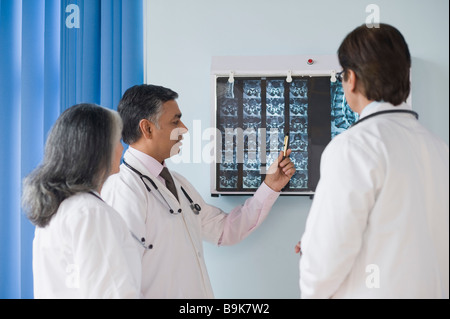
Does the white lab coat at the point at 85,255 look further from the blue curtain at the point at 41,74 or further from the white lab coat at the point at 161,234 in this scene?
the blue curtain at the point at 41,74

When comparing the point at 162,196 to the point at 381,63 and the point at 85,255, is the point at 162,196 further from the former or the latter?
the point at 381,63

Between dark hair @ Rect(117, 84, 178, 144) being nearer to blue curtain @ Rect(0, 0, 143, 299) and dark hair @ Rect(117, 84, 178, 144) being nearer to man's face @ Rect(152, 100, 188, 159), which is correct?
man's face @ Rect(152, 100, 188, 159)

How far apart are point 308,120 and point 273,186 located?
325 mm

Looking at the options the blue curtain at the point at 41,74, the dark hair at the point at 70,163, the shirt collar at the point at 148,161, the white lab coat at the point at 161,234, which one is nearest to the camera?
the dark hair at the point at 70,163

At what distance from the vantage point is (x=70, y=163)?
4.14 ft

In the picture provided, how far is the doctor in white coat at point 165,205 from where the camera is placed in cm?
157

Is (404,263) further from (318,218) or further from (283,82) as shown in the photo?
(283,82)

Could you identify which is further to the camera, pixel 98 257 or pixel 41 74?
pixel 41 74

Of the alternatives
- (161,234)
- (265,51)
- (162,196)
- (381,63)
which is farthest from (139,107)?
(381,63)

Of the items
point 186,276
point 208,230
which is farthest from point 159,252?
point 208,230

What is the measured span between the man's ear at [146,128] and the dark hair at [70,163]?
1.38 ft

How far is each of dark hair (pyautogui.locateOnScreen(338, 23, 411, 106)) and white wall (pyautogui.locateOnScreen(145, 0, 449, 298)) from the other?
0.79 meters

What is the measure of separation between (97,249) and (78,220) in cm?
9

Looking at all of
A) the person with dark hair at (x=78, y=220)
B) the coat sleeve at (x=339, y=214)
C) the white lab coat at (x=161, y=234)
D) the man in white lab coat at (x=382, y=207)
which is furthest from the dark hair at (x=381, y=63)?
the white lab coat at (x=161, y=234)
